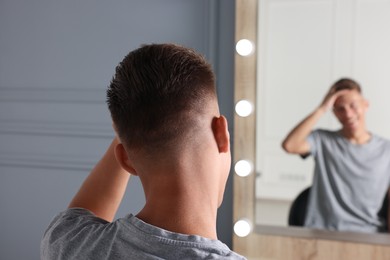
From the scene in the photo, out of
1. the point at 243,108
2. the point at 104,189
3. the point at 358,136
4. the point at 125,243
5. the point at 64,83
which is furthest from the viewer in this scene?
the point at 64,83

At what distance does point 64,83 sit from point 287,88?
76cm

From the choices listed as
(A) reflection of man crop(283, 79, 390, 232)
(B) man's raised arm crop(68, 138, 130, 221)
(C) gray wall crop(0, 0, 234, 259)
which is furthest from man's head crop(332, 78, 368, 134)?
(B) man's raised arm crop(68, 138, 130, 221)

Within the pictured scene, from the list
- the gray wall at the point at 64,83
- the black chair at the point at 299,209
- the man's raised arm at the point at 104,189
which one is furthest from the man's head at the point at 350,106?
the man's raised arm at the point at 104,189

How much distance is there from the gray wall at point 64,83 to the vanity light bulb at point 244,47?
2.6 inches

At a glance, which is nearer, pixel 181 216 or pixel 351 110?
pixel 181 216

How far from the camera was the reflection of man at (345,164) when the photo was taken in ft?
4.43

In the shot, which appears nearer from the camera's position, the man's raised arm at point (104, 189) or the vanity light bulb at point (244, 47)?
the man's raised arm at point (104, 189)

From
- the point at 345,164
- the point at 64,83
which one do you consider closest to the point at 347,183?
the point at 345,164

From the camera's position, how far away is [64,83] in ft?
5.69

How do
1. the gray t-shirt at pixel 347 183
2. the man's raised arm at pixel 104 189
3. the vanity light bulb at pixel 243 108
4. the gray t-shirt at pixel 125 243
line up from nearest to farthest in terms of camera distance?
the gray t-shirt at pixel 125 243, the man's raised arm at pixel 104 189, the gray t-shirt at pixel 347 183, the vanity light bulb at pixel 243 108

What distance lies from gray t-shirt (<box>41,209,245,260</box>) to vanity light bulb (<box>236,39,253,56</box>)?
90 centimetres

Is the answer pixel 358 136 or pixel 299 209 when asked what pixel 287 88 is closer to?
pixel 358 136

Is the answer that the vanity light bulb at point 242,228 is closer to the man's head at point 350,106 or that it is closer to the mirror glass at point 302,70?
the mirror glass at point 302,70

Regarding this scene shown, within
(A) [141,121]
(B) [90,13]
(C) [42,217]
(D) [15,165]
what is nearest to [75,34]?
(B) [90,13]
